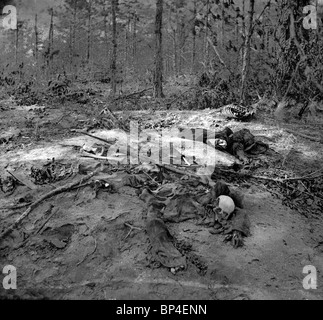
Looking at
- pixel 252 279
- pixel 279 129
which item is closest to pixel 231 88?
pixel 279 129

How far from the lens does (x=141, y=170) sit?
452 cm

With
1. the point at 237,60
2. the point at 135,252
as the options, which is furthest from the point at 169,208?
the point at 237,60

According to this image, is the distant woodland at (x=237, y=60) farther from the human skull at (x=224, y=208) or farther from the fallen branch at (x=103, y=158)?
the fallen branch at (x=103, y=158)

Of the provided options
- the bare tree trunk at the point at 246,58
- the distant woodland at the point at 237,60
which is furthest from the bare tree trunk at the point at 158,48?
the bare tree trunk at the point at 246,58

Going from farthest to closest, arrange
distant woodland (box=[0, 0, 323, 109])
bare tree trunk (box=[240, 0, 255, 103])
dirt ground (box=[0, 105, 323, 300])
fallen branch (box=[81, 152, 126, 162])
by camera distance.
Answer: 1. bare tree trunk (box=[240, 0, 255, 103])
2. fallen branch (box=[81, 152, 126, 162])
3. distant woodland (box=[0, 0, 323, 109])
4. dirt ground (box=[0, 105, 323, 300])

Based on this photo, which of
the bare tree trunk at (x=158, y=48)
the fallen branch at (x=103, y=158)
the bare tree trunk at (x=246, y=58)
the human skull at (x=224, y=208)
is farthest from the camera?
the bare tree trunk at (x=158, y=48)

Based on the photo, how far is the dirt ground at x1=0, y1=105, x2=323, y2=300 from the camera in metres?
2.81

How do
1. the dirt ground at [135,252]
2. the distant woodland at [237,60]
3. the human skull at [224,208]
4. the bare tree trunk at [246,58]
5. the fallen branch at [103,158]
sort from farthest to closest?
the bare tree trunk at [246,58]
the fallen branch at [103,158]
the distant woodland at [237,60]
the human skull at [224,208]
the dirt ground at [135,252]

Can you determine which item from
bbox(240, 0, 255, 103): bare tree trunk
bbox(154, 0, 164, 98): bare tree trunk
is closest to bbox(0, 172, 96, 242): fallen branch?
bbox(240, 0, 255, 103): bare tree trunk

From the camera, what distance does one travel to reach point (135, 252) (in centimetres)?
319

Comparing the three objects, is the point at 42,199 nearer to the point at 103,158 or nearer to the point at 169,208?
the point at 103,158

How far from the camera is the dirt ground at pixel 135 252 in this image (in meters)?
2.81

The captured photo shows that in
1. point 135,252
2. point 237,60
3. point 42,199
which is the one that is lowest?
point 135,252

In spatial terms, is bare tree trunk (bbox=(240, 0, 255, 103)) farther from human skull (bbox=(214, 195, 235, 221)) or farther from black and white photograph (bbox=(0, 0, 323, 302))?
human skull (bbox=(214, 195, 235, 221))
